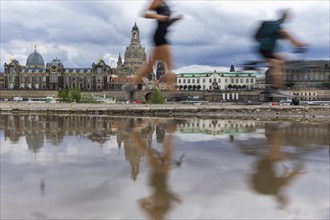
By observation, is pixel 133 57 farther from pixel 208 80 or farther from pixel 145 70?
pixel 145 70

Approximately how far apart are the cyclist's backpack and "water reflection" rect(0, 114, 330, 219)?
3366 mm

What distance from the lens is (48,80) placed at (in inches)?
6240

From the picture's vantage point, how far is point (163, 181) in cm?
467

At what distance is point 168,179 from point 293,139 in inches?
207

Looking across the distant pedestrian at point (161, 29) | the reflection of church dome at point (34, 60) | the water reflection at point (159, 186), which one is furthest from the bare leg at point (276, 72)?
the reflection of church dome at point (34, 60)

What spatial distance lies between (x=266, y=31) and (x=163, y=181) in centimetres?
667

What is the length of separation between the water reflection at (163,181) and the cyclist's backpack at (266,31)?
11.0 feet

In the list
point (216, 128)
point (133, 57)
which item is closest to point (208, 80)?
point (133, 57)

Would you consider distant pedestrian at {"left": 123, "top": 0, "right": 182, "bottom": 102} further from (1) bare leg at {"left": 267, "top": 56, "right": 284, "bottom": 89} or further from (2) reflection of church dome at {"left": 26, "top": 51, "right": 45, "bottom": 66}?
(2) reflection of church dome at {"left": 26, "top": 51, "right": 45, "bottom": 66}

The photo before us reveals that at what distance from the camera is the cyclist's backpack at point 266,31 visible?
9.93m

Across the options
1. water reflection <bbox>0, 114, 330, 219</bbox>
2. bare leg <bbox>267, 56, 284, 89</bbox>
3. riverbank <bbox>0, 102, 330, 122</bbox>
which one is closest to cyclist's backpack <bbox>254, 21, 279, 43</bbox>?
bare leg <bbox>267, 56, 284, 89</bbox>

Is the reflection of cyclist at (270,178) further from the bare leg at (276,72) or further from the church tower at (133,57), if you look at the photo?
the church tower at (133,57)

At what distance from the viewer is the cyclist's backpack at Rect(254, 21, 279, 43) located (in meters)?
9.93

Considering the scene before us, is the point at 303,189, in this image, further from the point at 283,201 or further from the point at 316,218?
the point at 316,218
